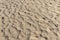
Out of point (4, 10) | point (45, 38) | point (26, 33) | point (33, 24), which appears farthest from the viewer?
point (4, 10)

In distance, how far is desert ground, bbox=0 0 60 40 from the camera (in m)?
3.61

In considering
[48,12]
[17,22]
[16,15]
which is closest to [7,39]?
[17,22]

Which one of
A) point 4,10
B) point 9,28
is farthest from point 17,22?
point 4,10

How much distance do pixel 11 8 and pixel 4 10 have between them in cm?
24

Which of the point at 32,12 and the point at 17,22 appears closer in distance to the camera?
the point at 17,22

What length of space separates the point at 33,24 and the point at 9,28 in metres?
0.65

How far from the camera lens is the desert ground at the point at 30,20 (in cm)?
361

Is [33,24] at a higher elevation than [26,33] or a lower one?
higher

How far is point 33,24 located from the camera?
3.93m

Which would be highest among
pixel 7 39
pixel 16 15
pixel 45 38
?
pixel 16 15

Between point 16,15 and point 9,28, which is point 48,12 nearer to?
point 16,15

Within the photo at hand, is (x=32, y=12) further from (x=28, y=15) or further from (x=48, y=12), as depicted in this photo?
(x=48, y=12)

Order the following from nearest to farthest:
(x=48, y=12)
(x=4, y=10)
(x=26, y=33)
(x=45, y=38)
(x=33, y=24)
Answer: (x=45, y=38) → (x=26, y=33) → (x=33, y=24) → (x=48, y=12) → (x=4, y=10)

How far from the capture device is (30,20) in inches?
162
